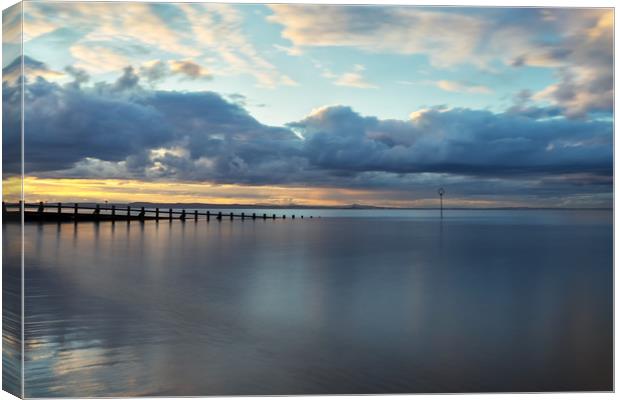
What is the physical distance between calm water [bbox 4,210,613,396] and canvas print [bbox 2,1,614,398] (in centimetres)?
3

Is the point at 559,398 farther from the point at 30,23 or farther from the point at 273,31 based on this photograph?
the point at 30,23

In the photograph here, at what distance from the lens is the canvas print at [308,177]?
5016 mm

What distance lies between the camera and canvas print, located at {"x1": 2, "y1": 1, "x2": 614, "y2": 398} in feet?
16.5

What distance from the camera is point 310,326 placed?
666 centimetres

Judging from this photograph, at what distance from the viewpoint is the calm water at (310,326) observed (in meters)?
4.94

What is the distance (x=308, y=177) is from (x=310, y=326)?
5.81m

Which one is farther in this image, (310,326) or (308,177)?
(308,177)

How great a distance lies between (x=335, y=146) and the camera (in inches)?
508

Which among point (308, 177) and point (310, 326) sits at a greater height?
point (308, 177)

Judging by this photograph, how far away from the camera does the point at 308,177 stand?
12.2 metres

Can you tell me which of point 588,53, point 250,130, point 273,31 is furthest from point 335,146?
point 588,53

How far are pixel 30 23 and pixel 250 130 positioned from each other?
30.2 feet

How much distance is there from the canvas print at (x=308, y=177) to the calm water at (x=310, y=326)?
0.03 meters

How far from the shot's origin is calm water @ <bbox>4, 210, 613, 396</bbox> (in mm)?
4938
